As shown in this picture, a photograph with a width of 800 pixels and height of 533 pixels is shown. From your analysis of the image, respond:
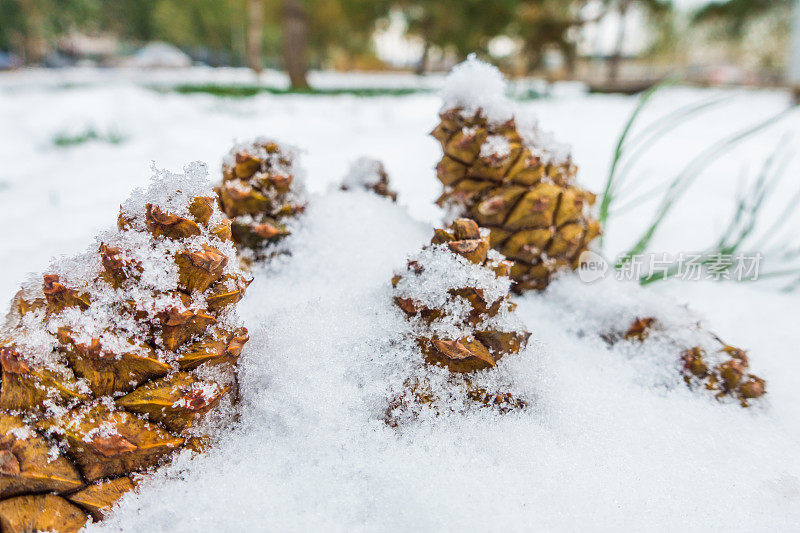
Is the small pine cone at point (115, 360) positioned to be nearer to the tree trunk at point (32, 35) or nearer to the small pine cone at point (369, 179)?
the small pine cone at point (369, 179)

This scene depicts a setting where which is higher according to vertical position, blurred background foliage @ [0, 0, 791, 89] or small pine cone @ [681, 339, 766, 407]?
blurred background foliage @ [0, 0, 791, 89]

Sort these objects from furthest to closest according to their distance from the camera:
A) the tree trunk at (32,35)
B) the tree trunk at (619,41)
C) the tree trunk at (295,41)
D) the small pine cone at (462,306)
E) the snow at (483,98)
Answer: the tree trunk at (619,41)
the tree trunk at (32,35)
the tree trunk at (295,41)
the snow at (483,98)
the small pine cone at (462,306)

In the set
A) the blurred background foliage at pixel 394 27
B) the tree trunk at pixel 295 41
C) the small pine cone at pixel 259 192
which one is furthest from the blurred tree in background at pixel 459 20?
the small pine cone at pixel 259 192

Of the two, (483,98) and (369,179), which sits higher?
(483,98)

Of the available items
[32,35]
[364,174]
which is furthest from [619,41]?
[32,35]

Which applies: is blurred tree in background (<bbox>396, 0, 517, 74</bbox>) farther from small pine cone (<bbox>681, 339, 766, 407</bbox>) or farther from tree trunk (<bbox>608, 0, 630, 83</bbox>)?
small pine cone (<bbox>681, 339, 766, 407</bbox>)

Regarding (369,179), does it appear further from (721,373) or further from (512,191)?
(721,373)

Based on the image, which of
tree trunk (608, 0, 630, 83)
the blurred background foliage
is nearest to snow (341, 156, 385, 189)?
the blurred background foliage
